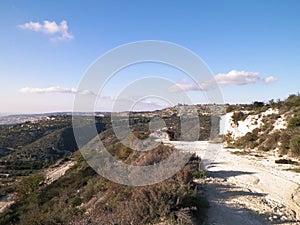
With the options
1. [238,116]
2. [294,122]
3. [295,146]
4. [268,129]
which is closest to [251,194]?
[295,146]

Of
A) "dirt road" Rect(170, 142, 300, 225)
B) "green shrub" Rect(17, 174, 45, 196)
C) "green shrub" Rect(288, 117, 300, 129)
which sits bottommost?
"green shrub" Rect(17, 174, 45, 196)

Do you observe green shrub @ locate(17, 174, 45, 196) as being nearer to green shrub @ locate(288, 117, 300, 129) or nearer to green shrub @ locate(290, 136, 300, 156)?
green shrub @ locate(290, 136, 300, 156)

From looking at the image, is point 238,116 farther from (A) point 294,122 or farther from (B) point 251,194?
(B) point 251,194

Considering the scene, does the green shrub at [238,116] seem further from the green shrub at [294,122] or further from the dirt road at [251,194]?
the dirt road at [251,194]

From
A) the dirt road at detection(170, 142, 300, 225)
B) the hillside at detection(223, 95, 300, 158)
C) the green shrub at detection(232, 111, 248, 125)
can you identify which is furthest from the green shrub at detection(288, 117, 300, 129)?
the green shrub at detection(232, 111, 248, 125)

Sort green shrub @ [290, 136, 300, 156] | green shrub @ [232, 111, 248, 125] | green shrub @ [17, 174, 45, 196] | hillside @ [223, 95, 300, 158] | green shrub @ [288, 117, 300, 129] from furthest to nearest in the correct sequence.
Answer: green shrub @ [232, 111, 248, 125]
green shrub @ [17, 174, 45, 196]
green shrub @ [288, 117, 300, 129]
hillside @ [223, 95, 300, 158]
green shrub @ [290, 136, 300, 156]

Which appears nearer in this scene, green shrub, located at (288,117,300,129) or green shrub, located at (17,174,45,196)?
green shrub, located at (288,117,300,129)

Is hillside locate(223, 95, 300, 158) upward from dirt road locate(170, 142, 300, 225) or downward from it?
upward

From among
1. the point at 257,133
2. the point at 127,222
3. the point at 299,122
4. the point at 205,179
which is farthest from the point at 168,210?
the point at 257,133

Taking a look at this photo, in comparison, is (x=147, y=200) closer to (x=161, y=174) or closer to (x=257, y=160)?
(x=161, y=174)

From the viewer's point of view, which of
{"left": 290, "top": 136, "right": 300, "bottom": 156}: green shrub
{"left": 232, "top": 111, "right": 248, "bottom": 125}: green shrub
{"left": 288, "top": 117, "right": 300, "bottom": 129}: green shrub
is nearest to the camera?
{"left": 290, "top": 136, "right": 300, "bottom": 156}: green shrub

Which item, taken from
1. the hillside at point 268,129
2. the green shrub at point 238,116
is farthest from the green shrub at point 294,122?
the green shrub at point 238,116
